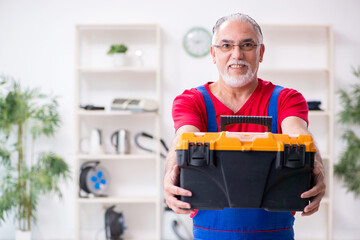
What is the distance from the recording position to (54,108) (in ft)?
13.6

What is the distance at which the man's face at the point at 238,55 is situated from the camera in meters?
1.46

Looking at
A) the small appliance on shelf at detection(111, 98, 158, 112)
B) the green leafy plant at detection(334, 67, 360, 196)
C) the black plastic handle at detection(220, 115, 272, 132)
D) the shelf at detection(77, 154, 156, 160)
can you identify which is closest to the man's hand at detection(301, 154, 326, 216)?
the black plastic handle at detection(220, 115, 272, 132)

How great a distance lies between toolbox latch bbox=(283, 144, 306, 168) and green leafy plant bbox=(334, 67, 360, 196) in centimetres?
328

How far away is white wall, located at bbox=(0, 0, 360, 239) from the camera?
4.38m

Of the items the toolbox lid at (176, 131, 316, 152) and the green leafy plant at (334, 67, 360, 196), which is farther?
the green leafy plant at (334, 67, 360, 196)

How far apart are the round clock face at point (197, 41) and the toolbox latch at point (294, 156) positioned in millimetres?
3328

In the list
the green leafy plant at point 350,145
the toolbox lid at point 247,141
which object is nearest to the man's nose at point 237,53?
the toolbox lid at point 247,141

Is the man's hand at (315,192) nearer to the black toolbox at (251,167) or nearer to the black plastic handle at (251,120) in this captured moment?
the black toolbox at (251,167)

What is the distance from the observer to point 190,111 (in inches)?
57.4

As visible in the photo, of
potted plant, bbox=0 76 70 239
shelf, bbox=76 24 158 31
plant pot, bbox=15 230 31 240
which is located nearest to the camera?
potted plant, bbox=0 76 70 239

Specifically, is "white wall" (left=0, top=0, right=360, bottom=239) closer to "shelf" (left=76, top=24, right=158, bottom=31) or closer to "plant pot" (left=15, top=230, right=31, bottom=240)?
"shelf" (left=76, top=24, right=158, bottom=31)

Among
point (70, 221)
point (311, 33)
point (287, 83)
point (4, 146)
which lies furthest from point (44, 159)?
point (311, 33)

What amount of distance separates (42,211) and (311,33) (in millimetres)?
3048

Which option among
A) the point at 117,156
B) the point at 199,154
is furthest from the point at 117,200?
the point at 199,154
